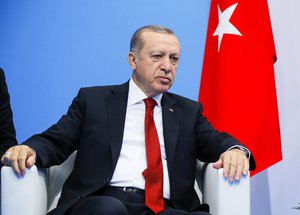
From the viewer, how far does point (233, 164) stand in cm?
210

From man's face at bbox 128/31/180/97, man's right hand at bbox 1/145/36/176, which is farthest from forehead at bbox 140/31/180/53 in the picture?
man's right hand at bbox 1/145/36/176

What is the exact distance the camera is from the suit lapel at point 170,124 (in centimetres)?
239

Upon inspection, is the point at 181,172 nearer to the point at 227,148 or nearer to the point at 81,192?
the point at 227,148

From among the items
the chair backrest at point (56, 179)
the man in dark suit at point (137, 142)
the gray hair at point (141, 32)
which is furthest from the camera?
the gray hair at point (141, 32)

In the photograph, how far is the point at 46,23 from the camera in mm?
3648

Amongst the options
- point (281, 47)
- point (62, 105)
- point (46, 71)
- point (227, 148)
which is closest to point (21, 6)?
point (46, 71)

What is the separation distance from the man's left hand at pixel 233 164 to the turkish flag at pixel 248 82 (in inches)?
37.4

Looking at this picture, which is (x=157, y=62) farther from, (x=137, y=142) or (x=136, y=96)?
(x=137, y=142)

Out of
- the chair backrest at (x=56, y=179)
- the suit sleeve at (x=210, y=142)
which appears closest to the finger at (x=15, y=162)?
the chair backrest at (x=56, y=179)

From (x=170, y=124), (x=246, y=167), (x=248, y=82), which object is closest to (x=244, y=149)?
(x=246, y=167)

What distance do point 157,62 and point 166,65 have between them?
52 mm

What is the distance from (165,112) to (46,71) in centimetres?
138

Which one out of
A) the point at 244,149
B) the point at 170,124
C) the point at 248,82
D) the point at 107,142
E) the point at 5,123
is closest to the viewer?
the point at 244,149

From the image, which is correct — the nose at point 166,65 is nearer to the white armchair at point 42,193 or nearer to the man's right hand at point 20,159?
the white armchair at point 42,193
